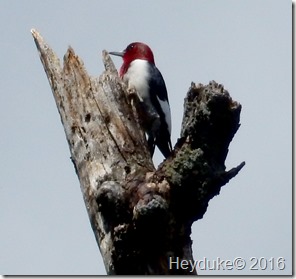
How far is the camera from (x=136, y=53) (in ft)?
23.4

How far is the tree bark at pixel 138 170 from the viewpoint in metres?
3.49

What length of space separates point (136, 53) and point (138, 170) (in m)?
3.50

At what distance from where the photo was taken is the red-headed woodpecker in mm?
5741

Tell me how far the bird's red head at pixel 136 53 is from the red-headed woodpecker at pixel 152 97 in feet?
0.49

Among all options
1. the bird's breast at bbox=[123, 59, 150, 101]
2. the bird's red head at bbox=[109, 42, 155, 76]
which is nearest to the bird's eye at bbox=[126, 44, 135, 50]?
the bird's red head at bbox=[109, 42, 155, 76]

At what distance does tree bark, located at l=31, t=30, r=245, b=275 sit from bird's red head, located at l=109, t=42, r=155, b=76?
108 inches

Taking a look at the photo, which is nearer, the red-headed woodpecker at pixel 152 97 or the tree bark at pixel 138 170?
the tree bark at pixel 138 170

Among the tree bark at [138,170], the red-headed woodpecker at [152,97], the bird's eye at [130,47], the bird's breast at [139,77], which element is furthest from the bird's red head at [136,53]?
the tree bark at [138,170]

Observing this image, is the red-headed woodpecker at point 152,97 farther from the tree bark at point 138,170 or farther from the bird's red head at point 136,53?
the tree bark at point 138,170

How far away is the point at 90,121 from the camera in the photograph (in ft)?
13.4

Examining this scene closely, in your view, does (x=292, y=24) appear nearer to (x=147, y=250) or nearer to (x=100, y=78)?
(x=100, y=78)

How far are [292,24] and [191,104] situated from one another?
64.2 inches

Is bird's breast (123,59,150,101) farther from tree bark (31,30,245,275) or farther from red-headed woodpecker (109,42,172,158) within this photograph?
tree bark (31,30,245,275)

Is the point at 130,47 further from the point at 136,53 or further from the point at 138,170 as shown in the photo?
the point at 138,170
